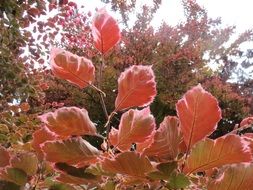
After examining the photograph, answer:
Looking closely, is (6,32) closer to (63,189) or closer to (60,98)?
(63,189)

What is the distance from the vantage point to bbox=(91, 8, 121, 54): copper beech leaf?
1.98 feet

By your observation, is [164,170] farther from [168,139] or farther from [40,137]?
[40,137]

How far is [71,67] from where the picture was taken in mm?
593

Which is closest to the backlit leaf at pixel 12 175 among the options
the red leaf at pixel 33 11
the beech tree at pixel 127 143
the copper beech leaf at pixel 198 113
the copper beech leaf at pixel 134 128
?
the beech tree at pixel 127 143

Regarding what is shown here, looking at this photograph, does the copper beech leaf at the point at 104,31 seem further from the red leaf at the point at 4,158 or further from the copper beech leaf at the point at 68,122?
the red leaf at the point at 4,158

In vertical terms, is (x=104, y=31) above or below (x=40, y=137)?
above

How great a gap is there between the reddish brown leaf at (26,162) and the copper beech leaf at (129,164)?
0.17 meters

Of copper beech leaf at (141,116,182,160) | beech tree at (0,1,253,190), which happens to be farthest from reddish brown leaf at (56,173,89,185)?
copper beech leaf at (141,116,182,160)

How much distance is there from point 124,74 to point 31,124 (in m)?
2.71

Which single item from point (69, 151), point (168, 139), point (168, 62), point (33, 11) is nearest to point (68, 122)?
point (69, 151)

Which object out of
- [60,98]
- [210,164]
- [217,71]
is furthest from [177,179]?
[217,71]

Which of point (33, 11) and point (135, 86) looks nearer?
point (135, 86)

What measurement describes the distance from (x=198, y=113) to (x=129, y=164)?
0.38ft

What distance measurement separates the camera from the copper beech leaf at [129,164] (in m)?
0.52
